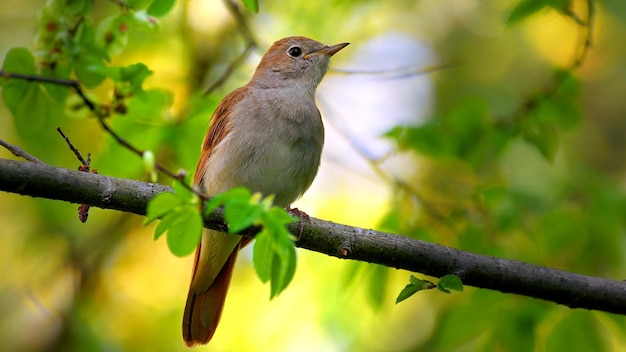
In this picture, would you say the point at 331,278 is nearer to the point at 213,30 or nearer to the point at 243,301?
the point at 243,301

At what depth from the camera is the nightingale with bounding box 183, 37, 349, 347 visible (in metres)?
5.08

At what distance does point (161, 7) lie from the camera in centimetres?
380

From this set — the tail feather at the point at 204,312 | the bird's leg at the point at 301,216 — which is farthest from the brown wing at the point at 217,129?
Result: the bird's leg at the point at 301,216

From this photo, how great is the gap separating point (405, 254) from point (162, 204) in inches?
70.7

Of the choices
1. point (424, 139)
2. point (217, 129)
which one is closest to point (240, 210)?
point (424, 139)

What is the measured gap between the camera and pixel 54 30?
164 inches

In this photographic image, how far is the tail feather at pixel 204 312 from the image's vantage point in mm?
5551

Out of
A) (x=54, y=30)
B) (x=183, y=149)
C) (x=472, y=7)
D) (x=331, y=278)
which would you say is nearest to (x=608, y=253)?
(x=331, y=278)

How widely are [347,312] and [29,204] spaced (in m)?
3.29

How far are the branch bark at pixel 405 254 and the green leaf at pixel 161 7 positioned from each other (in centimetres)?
92

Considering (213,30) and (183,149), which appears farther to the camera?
(213,30)

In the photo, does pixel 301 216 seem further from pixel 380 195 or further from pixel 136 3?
pixel 380 195

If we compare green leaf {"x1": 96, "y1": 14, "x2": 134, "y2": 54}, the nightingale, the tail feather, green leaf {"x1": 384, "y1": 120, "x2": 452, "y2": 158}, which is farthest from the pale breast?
green leaf {"x1": 96, "y1": 14, "x2": 134, "y2": 54}

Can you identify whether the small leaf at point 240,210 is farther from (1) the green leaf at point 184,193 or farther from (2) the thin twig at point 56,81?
(2) the thin twig at point 56,81
